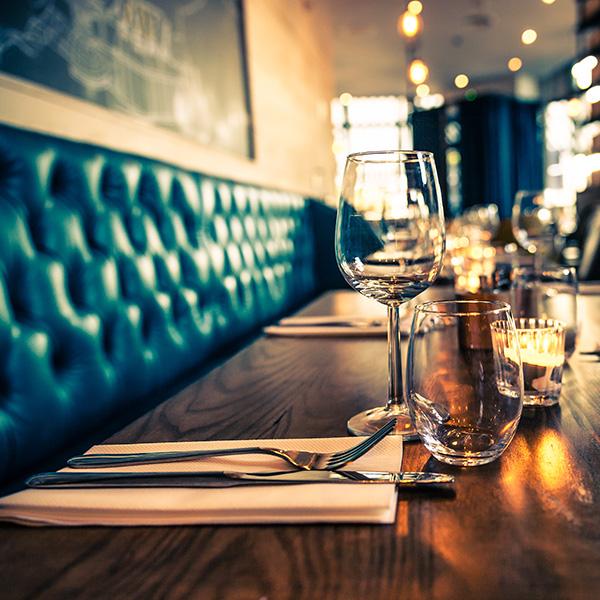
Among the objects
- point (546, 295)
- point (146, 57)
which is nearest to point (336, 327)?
point (546, 295)

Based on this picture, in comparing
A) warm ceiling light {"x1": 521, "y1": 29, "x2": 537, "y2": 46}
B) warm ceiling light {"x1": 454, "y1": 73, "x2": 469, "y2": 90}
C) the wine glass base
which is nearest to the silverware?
the wine glass base

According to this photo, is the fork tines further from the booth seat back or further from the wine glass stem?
the booth seat back

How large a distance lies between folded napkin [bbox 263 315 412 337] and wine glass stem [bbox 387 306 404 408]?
47 centimetres

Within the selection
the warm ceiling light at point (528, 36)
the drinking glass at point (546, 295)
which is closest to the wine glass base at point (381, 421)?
the drinking glass at point (546, 295)

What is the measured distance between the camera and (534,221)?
2146 mm

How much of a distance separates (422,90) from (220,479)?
43.3 ft

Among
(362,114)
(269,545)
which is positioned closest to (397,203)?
(269,545)

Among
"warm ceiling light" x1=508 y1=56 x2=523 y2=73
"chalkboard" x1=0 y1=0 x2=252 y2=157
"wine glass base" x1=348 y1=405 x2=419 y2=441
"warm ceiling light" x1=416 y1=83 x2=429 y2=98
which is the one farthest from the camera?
"warm ceiling light" x1=416 y1=83 x2=429 y2=98

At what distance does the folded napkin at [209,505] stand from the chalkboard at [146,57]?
124 centimetres

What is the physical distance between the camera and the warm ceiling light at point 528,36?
9329 millimetres

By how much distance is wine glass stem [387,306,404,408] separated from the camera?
2.31ft

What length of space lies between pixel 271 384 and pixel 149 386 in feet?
2.50

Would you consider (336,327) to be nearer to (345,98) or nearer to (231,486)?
(231,486)

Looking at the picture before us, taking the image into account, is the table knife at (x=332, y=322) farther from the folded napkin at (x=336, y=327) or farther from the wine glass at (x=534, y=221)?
the wine glass at (x=534, y=221)
